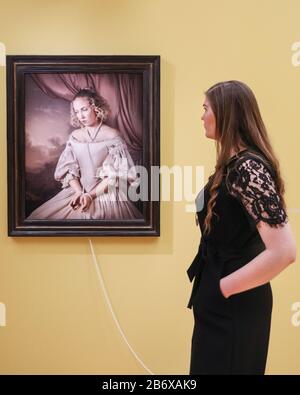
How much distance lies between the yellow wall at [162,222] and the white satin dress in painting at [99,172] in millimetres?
156

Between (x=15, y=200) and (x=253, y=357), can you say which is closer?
(x=253, y=357)

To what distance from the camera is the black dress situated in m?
1.40

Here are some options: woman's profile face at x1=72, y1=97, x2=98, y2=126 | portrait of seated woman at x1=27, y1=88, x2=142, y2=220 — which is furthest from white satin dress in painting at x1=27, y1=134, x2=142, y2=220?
woman's profile face at x1=72, y1=97, x2=98, y2=126

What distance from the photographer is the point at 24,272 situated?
2.41 m

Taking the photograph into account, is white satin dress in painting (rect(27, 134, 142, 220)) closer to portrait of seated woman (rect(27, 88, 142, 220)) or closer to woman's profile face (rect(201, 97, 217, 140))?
portrait of seated woman (rect(27, 88, 142, 220))

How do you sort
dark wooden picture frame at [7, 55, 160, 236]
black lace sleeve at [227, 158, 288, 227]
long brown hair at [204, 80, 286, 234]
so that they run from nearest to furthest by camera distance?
1. black lace sleeve at [227, 158, 288, 227]
2. long brown hair at [204, 80, 286, 234]
3. dark wooden picture frame at [7, 55, 160, 236]

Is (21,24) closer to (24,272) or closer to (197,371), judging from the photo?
(24,272)

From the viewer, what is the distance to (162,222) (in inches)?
94.3

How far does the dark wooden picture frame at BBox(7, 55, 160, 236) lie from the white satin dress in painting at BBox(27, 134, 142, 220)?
0.01 metres

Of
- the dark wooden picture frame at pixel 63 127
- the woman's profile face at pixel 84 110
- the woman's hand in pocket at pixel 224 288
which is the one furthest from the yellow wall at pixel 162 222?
the woman's hand in pocket at pixel 224 288

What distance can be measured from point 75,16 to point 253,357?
1790 mm
